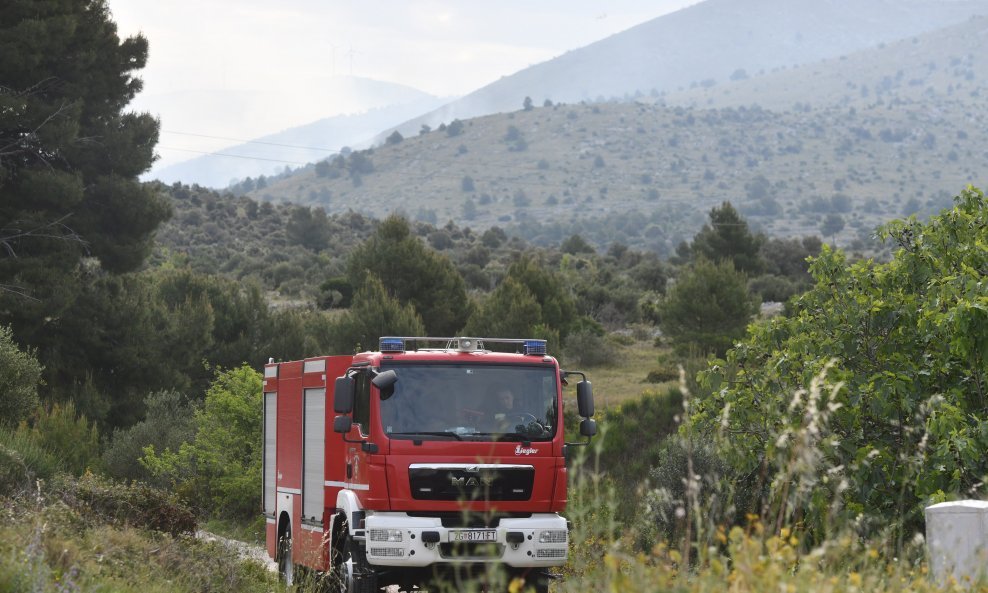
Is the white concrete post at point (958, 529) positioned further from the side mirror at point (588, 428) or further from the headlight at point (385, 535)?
the headlight at point (385, 535)

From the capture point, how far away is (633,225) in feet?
618

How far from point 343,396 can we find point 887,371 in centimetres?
634

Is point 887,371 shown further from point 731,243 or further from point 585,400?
point 731,243

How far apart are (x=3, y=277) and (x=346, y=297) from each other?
31147mm

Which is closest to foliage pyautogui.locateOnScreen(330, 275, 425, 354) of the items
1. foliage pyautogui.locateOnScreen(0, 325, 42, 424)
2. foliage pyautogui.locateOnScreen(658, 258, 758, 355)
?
foliage pyautogui.locateOnScreen(658, 258, 758, 355)

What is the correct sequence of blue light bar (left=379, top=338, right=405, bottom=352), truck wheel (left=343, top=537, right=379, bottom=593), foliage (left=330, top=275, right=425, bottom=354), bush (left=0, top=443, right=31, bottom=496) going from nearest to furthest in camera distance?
truck wheel (left=343, top=537, right=379, bottom=593), blue light bar (left=379, top=338, right=405, bottom=352), bush (left=0, top=443, right=31, bottom=496), foliage (left=330, top=275, right=425, bottom=354)

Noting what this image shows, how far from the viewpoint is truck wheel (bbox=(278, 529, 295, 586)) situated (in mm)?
14750

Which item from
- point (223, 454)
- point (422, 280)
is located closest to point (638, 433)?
point (223, 454)

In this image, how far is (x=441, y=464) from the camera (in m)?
11.9

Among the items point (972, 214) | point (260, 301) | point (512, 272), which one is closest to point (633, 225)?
point (512, 272)

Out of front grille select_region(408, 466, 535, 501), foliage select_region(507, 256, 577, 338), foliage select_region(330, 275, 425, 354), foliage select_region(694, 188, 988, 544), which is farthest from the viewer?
foliage select_region(507, 256, 577, 338)

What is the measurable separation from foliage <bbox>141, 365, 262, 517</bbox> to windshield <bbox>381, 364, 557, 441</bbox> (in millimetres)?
12120

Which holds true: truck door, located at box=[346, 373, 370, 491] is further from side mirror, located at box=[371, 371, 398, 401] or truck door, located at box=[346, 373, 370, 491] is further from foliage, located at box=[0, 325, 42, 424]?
foliage, located at box=[0, 325, 42, 424]

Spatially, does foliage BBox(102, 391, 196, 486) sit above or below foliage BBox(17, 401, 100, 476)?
below
